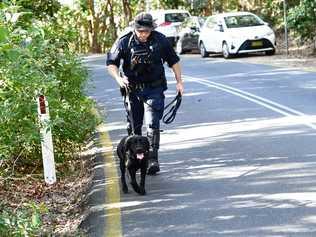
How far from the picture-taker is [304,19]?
23797 mm

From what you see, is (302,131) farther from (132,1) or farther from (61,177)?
(132,1)

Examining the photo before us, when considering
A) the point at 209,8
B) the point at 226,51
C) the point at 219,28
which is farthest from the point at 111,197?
the point at 209,8

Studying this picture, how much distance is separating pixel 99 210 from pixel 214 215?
1292 millimetres

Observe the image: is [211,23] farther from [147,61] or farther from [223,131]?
[147,61]

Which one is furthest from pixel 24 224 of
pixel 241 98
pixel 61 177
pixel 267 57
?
pixel 267 57

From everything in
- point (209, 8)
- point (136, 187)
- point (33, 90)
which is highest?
point (209, 8)

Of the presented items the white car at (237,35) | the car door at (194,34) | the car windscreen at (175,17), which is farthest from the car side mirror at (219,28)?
the car windscreen at (175,17)

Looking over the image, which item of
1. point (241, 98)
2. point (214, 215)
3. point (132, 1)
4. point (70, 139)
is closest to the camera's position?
point (214, 215)

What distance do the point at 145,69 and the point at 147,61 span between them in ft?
0.41

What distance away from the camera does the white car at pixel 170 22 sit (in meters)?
34.8

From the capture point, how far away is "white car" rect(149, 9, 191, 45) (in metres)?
34.8

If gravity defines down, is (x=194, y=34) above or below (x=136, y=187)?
above

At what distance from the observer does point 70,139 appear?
397 inches

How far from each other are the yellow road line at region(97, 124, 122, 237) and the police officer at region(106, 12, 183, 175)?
22.6 inches
